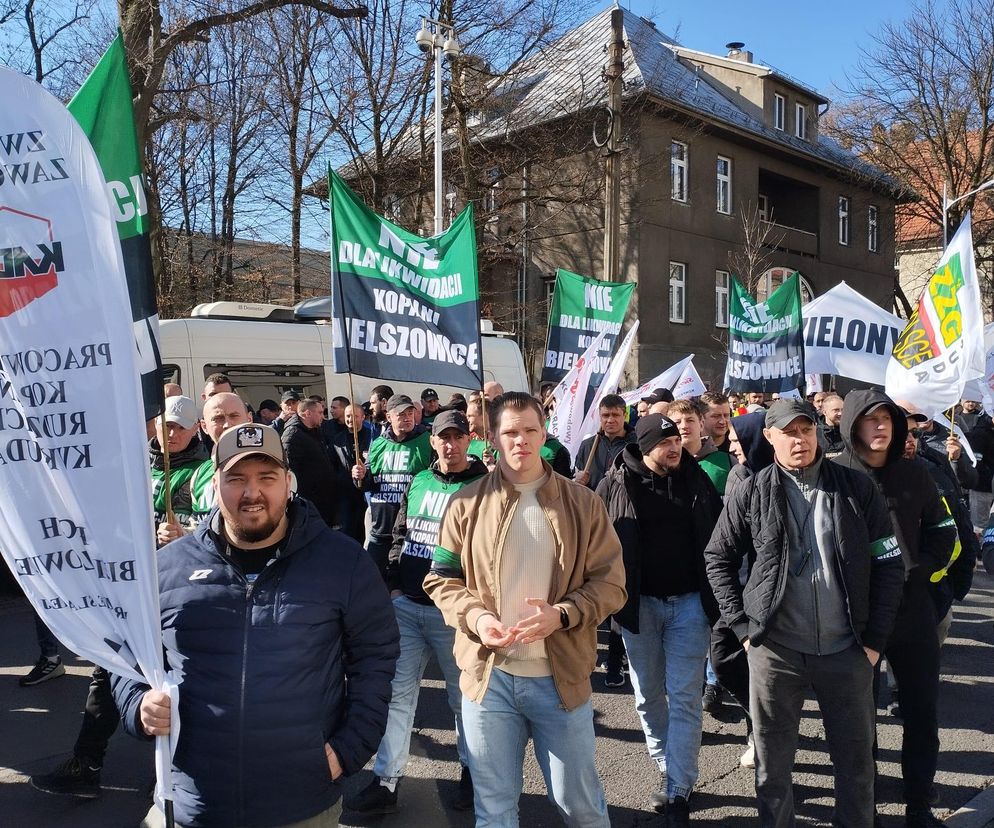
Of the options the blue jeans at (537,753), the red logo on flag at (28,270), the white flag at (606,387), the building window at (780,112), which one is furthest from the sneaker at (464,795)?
the building window at (780,112)

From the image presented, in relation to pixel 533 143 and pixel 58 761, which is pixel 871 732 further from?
pixel 533 143

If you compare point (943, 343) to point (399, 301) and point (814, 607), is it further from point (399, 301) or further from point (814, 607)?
point (399, 301)

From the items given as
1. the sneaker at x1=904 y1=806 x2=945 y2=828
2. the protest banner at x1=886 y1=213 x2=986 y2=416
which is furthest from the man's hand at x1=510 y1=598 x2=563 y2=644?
the protest banner at x1=886 y1=213 x2=986 y2=416

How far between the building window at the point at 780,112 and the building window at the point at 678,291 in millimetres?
7546

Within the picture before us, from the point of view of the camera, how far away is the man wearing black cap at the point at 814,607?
358 centimetres

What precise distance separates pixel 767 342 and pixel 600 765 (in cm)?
650

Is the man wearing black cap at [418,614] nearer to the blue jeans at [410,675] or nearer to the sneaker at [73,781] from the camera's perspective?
the blue jeans at [410,675]

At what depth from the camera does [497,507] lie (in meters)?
3.31

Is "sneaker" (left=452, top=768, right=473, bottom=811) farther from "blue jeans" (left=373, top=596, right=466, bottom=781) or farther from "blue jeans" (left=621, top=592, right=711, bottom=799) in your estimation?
"blue jeans" (left=621, top=592, right=711, bottom=799)

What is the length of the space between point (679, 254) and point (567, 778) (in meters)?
24.3

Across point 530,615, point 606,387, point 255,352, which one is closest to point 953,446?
point 606,387

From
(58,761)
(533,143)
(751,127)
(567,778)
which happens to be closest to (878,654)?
(567,778)

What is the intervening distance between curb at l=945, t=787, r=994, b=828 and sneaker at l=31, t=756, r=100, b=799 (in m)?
4.05

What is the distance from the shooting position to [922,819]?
4055 millimetres
